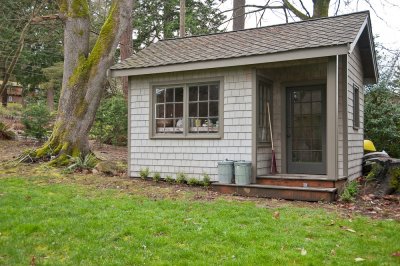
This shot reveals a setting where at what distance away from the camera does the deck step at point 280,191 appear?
716cm

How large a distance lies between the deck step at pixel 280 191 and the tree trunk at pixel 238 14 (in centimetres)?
1161

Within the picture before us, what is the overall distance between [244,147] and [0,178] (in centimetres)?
540

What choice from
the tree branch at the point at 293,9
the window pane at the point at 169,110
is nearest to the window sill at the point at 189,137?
the window pane at the point at 169,110

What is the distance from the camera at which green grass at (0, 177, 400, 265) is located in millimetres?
4219

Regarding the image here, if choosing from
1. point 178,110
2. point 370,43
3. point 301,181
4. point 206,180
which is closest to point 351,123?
point 301,181

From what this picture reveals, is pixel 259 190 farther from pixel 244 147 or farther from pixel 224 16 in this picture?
pixel 224 16

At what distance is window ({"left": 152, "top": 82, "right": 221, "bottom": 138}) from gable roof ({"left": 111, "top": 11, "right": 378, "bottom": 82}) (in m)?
0.56

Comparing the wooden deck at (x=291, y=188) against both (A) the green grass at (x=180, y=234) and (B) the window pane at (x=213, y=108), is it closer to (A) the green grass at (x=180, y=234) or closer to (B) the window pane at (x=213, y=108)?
(A) the green grass at (x=180, y=234)

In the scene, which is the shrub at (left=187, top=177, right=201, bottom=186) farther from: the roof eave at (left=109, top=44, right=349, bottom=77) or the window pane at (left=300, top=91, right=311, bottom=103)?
the window pane at (left=300, top=91, right=311, bottom=103)

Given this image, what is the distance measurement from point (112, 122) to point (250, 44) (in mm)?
9263

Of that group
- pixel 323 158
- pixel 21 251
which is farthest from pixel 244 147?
pixel 21 251

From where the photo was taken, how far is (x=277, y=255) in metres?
4.21

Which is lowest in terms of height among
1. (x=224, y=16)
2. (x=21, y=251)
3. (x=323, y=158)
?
(x=21, y=251)

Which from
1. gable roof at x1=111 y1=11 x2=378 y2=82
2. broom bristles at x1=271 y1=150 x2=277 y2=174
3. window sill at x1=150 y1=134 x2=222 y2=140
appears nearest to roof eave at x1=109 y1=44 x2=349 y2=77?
gable roof at x1=111 y1=11 x2=378 y2=82
